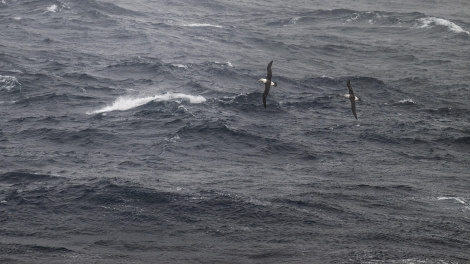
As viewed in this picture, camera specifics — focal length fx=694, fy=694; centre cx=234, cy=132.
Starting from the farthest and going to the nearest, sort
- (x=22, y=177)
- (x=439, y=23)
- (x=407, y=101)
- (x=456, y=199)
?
(x=439, y=23)
(x=407, y=101)
(x=22, y=177)
(x=456, y=199)

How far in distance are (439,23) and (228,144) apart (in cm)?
6192

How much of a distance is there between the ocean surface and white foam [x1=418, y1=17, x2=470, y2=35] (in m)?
1.01

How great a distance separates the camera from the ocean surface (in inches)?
1911

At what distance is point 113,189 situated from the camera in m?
54.2

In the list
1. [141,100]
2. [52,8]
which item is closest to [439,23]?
[141,100]

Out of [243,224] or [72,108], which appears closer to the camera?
[243,224]

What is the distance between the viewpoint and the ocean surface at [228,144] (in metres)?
48.5

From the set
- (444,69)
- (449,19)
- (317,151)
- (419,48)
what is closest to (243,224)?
(317,151)

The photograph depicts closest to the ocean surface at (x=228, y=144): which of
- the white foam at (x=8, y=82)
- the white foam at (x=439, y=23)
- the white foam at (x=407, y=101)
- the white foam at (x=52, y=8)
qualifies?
the white foam at (x=407, y=101)

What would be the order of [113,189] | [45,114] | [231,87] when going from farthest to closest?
[231,87] → [45,114] → [113,189]

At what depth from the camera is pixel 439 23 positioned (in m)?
113

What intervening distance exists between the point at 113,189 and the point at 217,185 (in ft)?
27.0

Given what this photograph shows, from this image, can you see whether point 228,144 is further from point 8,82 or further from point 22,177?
point 8,82

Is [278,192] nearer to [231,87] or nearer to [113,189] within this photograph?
[113,189]
